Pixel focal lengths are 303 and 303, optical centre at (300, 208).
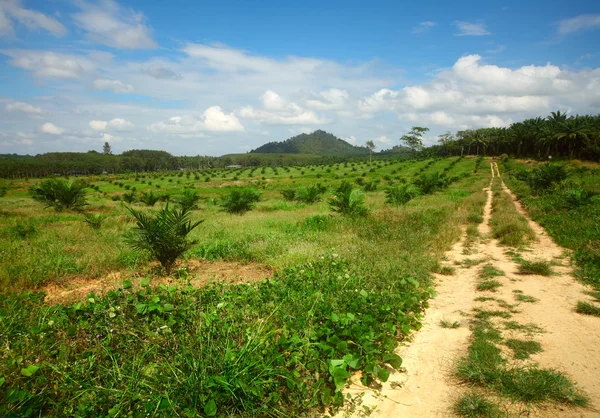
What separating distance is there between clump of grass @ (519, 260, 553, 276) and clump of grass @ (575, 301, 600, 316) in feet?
5.44

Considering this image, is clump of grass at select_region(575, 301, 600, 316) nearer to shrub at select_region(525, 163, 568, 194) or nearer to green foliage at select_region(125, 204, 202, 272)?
green foliage at select_region(125, 204, 202, 272)

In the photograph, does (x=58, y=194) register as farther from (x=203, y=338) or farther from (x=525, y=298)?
(x=525, y=298)

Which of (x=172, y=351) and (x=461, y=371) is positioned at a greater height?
(x=172, y=351)

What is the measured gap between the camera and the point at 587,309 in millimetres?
4449

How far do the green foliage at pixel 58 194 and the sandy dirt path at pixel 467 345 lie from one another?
20.2 meters

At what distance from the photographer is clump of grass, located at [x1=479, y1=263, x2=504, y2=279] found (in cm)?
622

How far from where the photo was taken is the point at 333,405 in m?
2.90

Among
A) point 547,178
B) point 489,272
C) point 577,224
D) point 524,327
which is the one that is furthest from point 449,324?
point 547,178

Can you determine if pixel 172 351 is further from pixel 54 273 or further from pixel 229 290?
pixel 54 273

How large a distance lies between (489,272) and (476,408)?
453 centimetres

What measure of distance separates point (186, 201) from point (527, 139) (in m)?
64.7

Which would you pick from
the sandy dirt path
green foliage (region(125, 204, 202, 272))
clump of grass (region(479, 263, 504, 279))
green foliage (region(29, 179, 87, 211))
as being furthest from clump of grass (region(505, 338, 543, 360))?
green foliage (region(29, 179, 87, 211))

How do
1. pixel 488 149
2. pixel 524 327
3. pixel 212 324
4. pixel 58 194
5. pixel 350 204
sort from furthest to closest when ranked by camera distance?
1. pixel 488 149
2. pixel 58 194
3. pixel 350 204
4. pixel 524 327
5. pixel 212 324

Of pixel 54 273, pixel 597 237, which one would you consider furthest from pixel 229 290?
pixel 597 237
